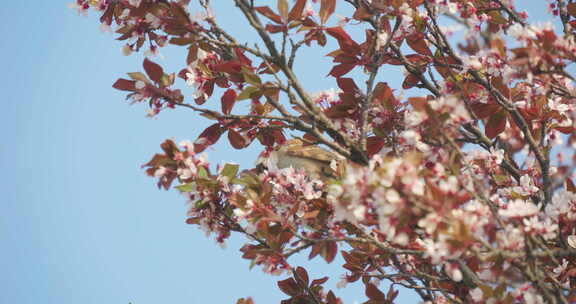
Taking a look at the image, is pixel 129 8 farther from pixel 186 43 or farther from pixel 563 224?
pixel 563 224

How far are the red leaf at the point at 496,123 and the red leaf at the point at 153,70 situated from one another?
1.54m

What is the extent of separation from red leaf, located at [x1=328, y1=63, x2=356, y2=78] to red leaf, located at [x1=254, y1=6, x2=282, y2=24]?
0.47 m

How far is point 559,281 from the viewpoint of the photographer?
8.06ft

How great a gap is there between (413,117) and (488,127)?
80 centimetres

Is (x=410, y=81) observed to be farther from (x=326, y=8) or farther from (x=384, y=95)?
(x=326, y=8)

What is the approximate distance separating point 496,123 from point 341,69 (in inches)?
30.9

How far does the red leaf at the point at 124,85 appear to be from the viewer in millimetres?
2346

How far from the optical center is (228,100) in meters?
2.50

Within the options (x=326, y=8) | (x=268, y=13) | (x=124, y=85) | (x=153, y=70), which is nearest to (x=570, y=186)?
(x=326, y=8)

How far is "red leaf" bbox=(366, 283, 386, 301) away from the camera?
8.32 feet

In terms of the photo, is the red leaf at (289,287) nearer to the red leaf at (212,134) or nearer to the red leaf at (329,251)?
the red leaf at (329,251)

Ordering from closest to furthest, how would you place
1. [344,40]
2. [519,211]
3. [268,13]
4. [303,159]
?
[519,211]
[268,13]
[344,40]
[303,159]

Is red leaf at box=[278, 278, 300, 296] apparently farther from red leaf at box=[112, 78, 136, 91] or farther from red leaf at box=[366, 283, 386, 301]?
red leaf at box=[112, 78, 136, 91]

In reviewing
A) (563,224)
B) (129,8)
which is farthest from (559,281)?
(129,8)
